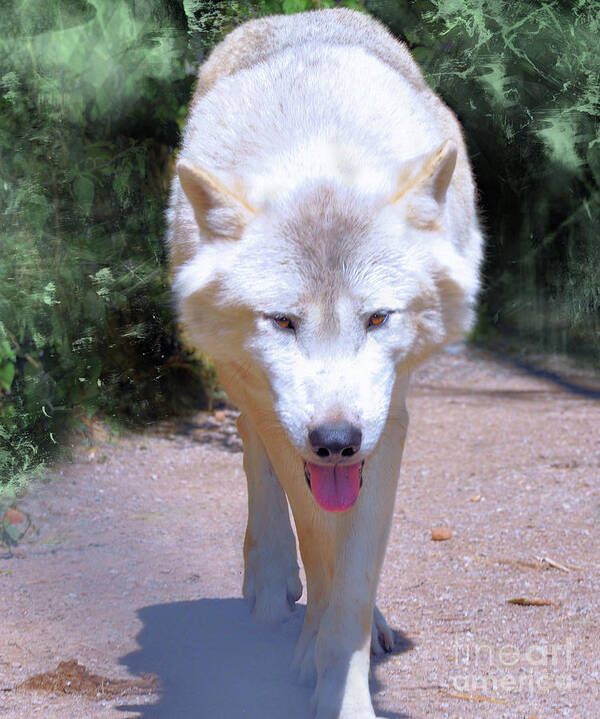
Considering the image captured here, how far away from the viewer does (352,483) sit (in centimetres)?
280

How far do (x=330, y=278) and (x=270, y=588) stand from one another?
187 cm

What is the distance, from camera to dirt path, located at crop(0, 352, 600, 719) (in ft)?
10.5

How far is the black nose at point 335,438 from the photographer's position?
2496mm

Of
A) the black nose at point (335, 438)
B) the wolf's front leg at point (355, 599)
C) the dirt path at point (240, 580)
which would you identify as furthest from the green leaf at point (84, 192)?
the black nose at point (335, 438)

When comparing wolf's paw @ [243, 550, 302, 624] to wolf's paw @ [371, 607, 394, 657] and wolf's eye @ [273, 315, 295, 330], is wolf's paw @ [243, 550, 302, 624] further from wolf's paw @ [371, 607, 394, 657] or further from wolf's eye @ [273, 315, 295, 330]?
wolf's eye @ [273, 315, 295, 330]

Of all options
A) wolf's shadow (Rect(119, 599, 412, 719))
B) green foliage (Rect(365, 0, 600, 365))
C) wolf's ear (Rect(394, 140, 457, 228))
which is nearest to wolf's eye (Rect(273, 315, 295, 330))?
wolf's ear (Rect(394, 140, 457, 228))

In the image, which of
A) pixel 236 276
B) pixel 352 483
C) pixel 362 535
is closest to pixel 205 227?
pixel 236 276

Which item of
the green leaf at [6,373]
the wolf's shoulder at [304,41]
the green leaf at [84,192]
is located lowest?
the green leaf at [6,373]

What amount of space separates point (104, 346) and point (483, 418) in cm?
279

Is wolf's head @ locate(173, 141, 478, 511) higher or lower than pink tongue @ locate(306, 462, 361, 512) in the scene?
higher

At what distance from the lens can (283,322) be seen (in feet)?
8.82

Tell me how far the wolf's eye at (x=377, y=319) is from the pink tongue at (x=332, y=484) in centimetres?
42

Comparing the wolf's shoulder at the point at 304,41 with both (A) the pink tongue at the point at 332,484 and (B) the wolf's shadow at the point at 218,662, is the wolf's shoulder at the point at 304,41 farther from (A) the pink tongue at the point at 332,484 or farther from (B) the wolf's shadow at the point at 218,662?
(B) the wolf's shadow at the point at 218,662

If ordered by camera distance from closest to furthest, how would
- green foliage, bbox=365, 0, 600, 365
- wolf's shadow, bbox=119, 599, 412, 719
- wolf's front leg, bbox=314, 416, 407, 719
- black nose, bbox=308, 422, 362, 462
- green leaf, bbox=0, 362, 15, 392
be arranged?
black nose, bbox=308, 422, 362, 462 → wolf's front leg, bbox=314, 416, 407, 719 → wolf's shadow, bbox=119, 599, 412, 719 → green leaf, bbox=0, 362, 15, 392 → green foliage, bbox=365, 0, 600, 365
